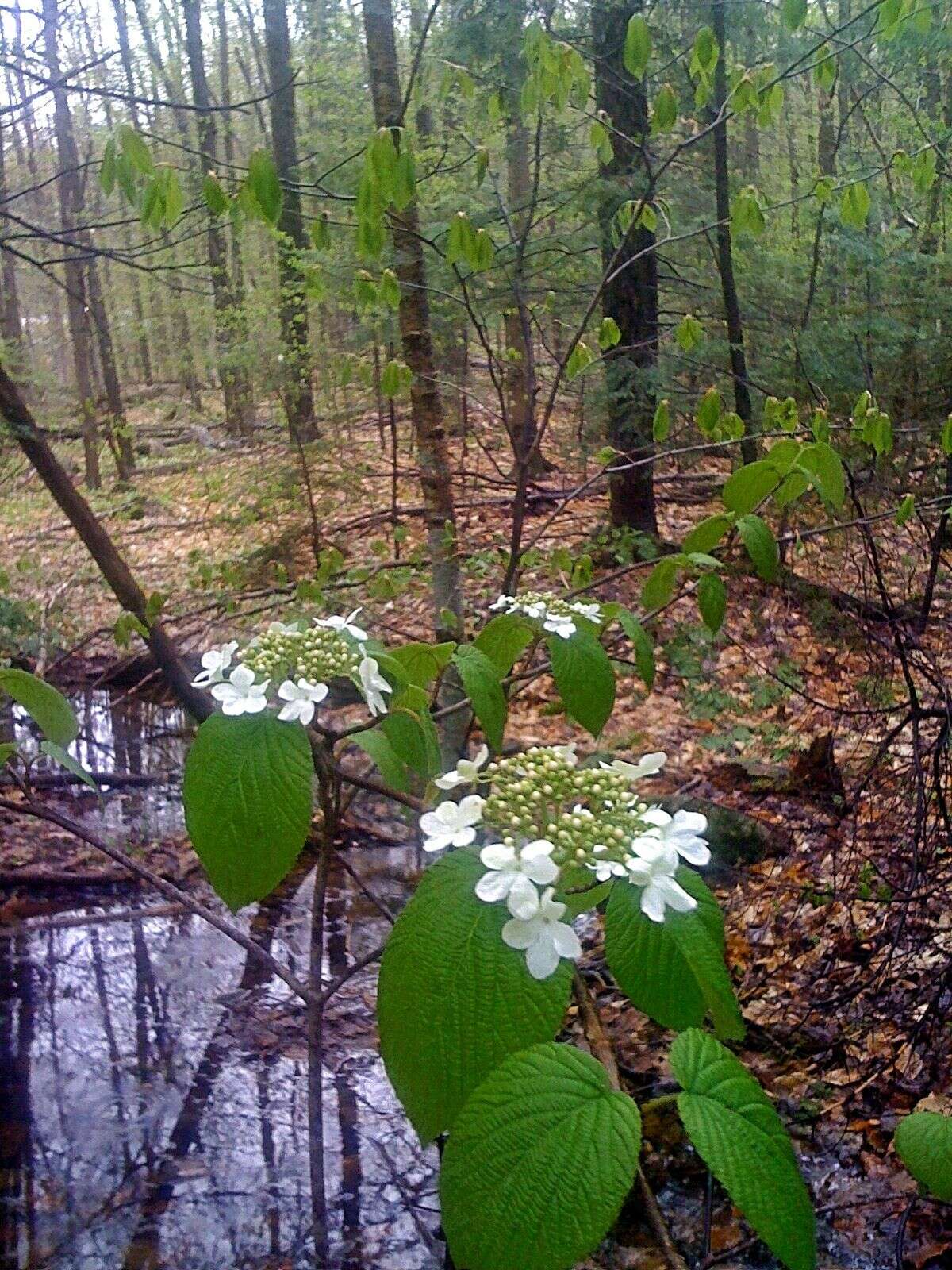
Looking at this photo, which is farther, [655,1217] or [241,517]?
[241,517]

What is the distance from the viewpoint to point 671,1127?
3.00m

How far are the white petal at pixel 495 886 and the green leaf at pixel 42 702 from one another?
873mm

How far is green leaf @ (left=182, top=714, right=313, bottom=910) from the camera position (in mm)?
1176

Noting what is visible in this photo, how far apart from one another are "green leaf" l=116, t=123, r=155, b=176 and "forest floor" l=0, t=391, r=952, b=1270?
152cm

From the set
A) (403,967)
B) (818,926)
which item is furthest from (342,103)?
(403,967)

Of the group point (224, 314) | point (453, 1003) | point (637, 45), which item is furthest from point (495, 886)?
point (224, 314)

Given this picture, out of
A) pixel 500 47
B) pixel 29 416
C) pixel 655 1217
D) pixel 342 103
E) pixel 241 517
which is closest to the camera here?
pixel 655 1217

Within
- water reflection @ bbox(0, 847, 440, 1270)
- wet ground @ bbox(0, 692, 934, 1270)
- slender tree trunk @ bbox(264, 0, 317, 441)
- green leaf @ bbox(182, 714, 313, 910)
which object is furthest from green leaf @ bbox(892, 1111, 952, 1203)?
slender tree trunk @ bbox(264, 0, 317, 441)

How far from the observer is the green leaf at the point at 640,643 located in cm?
199

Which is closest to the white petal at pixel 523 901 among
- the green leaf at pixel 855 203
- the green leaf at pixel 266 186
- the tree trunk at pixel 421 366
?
the green leaf at pixel 266 186

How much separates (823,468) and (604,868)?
1.34 m

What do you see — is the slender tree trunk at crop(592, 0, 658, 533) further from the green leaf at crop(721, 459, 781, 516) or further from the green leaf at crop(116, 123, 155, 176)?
the green leaf at crop(721, 459, 781, 516)

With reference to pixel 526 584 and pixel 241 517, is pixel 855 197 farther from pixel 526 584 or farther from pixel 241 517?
pixel 241 517

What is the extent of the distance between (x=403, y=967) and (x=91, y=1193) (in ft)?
7.97
